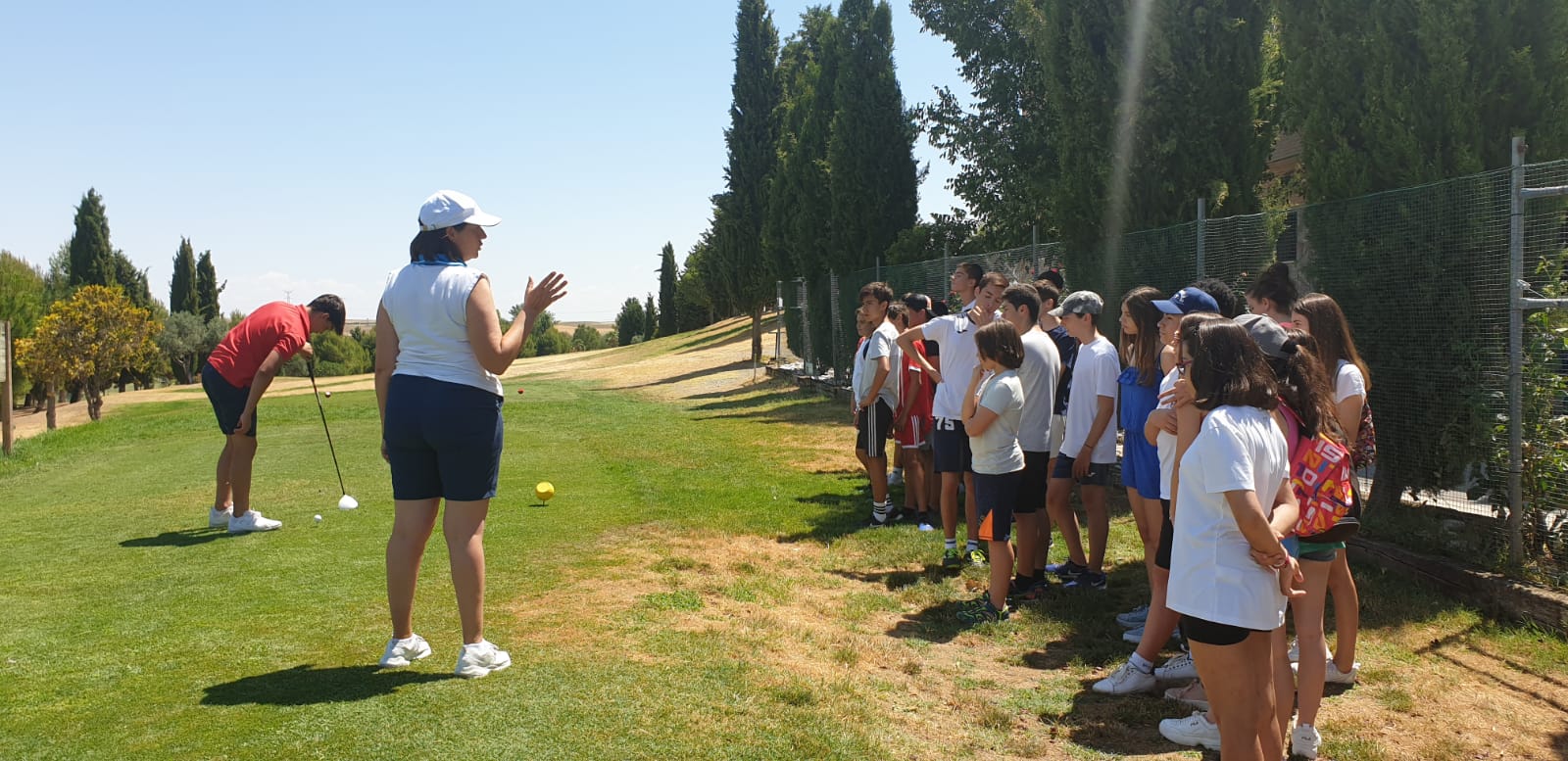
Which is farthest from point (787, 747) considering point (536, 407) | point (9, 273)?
point (9, 273)

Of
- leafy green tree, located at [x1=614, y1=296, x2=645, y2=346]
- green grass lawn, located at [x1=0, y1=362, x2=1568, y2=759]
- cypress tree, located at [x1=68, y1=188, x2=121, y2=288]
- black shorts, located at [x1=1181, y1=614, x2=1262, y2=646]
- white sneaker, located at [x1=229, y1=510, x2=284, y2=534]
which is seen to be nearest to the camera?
black shorts, located at [x1=1181, y1=614, x2=1262, y2=646]

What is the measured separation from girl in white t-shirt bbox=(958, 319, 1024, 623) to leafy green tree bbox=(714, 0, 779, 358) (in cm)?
2863

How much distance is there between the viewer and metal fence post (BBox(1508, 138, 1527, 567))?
546cm

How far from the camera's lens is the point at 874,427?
27.4ft

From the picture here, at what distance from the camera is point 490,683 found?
4.20 meters

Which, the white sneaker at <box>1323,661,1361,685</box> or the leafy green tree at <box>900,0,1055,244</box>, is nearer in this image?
the white sneaker at <box>1323,661,1361,685</box>

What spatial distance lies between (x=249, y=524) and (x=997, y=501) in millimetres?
5638

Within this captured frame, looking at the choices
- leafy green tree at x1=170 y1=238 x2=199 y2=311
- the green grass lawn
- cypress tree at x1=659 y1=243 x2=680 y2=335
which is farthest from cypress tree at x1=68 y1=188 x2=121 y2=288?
the green grass lawn

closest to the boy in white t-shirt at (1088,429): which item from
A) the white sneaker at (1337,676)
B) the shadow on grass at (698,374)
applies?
the white sneaker at (1337,676)

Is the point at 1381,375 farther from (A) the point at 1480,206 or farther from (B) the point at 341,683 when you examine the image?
(B) the point at 341,683

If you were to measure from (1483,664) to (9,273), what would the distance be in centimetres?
4135

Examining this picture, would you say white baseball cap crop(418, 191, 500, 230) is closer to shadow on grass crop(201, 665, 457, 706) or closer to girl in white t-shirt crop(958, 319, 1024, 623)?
shadow on grass crop(201, 665, 457, 706)

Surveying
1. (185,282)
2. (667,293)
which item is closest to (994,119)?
(667,293)

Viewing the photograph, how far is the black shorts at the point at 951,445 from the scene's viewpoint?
6.77m
